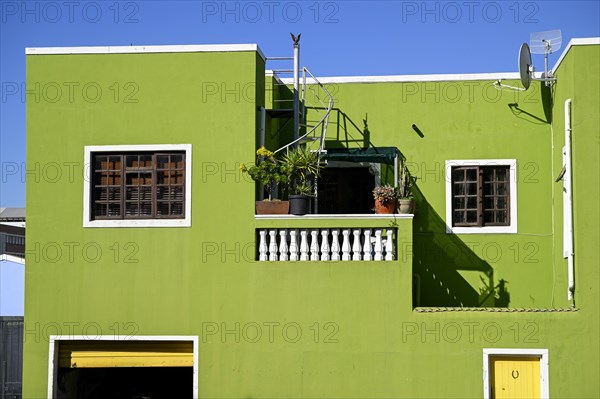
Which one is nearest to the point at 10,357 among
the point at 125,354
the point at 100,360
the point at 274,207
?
the point at 100,360

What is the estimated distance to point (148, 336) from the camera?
15.6 m

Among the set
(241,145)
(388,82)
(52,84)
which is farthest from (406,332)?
(52,84)

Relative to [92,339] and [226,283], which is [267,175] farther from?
[92,339]

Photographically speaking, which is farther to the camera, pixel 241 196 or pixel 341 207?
pixel 341 207

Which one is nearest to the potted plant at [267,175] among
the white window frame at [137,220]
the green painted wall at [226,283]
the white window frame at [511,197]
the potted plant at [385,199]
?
the green painted wall at [226,283]

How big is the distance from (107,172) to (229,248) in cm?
253

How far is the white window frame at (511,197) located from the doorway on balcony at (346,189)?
179cm

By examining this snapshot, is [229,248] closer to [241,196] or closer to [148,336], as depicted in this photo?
[241,196]

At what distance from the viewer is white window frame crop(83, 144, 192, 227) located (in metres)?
15.8

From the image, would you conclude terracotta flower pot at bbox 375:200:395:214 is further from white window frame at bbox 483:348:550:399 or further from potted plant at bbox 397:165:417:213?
white window frame at bbox 483:348:550:399

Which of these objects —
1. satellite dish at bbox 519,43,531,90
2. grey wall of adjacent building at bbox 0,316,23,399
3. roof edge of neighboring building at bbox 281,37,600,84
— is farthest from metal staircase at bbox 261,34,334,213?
grey wall of adjacent building at bbox 0,316,23,399

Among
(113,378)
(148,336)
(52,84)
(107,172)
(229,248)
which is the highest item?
(52,84)

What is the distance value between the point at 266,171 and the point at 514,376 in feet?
17.2

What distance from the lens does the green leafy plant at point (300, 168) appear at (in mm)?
15547
